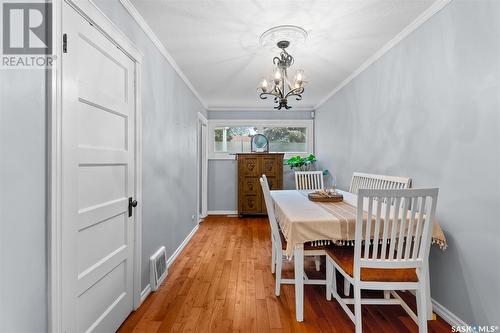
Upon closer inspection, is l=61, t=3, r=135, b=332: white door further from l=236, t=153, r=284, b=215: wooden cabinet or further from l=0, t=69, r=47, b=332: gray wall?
l=236, t=153, r=284, b=215: wooden cabinet

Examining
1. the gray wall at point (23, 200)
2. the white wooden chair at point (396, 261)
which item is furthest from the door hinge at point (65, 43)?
the white wooden chair at point (396, 261)

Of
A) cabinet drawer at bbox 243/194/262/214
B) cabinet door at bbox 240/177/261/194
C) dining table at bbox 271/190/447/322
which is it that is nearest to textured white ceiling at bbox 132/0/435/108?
dining table at bbox 271/190/447/322

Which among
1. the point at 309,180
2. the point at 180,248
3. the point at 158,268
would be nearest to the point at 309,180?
the point at 309,180

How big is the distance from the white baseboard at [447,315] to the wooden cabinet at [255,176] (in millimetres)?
3467

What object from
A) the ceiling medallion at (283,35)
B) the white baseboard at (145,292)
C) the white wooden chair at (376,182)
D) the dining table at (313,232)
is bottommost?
the white baseboard at (145,292)

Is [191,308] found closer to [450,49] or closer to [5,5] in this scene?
[5,5]

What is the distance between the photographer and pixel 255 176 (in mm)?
5348

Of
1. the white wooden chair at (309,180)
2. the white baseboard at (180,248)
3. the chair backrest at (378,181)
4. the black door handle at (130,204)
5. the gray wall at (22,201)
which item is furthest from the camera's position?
the white wooden chair at (309,180)

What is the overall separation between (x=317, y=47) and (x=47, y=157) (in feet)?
8.61

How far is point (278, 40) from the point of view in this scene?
2.49 metres

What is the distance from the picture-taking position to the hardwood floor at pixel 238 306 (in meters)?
1.85

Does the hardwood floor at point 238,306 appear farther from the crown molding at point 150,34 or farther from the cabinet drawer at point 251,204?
the crown molding at point 150,34
